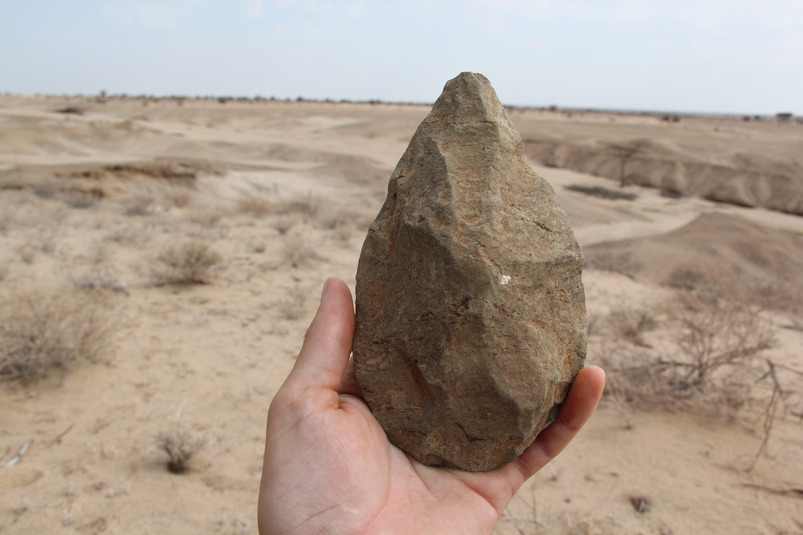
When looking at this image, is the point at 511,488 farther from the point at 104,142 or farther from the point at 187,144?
the point at 104,142

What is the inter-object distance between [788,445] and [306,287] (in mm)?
4538

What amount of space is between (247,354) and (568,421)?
3216 mm

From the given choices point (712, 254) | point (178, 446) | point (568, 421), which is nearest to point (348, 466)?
point (568, 421)

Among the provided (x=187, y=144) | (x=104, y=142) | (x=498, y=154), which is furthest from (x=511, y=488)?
(x=104, y=142)

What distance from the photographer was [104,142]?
58.2 feet

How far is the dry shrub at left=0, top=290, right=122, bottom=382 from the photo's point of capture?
13.0 feet

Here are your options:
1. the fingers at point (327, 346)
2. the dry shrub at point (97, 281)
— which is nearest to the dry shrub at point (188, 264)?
the dry shrub at point (97, 281)

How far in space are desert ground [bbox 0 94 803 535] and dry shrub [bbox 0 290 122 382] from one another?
0.01 meters

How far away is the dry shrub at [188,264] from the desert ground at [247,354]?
3 centimetres

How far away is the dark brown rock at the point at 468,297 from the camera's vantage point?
1.86 meters

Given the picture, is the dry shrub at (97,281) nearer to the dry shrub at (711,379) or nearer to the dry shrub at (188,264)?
the dry shrub at (188,264)

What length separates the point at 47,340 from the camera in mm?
3986

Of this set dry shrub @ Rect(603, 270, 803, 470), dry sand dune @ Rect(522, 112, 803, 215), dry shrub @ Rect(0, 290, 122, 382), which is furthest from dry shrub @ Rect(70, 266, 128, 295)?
dry sand dune @ Rect(522, 112, 803, 215)

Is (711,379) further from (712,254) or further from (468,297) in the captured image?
(712,254)
